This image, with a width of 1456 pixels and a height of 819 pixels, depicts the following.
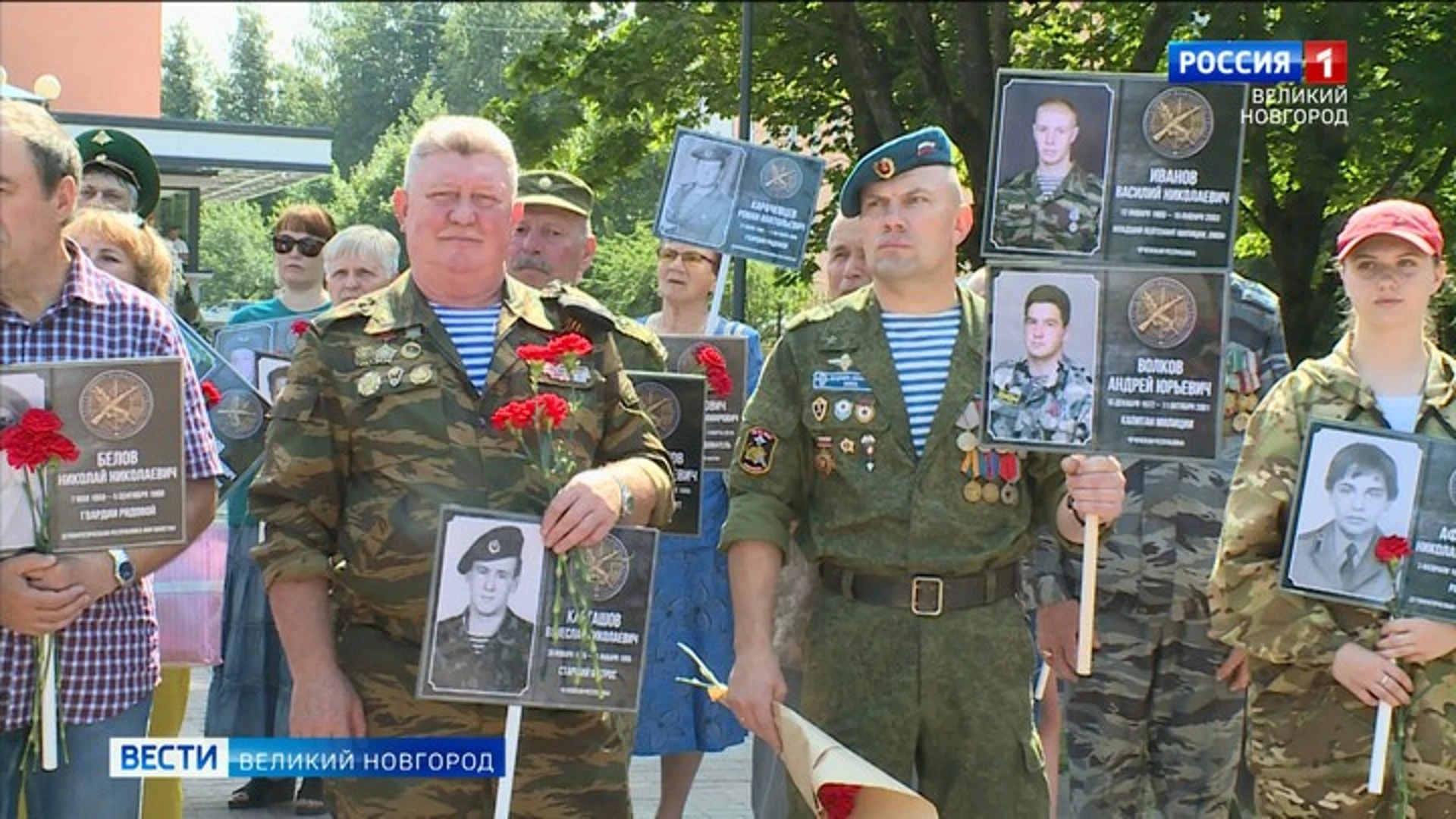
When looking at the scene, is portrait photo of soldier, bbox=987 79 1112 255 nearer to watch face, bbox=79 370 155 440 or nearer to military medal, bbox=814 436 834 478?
military medal, bbox=814 436 834 478

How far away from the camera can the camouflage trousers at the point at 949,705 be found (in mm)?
4664

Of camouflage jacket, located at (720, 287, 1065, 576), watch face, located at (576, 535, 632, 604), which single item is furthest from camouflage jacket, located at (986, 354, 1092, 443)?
watch face, located at (576, 535, 632, 604)

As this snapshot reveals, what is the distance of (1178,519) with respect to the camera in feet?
19.8

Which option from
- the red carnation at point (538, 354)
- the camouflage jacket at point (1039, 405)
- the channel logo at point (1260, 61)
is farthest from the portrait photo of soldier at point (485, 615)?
the channel logo at point (1260, 61)

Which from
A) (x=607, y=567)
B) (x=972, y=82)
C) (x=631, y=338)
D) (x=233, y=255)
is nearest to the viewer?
(x=607, y=567)

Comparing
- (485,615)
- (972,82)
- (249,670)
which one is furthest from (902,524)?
(972,82)

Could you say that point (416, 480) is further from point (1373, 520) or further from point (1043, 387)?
point (1373, 520)

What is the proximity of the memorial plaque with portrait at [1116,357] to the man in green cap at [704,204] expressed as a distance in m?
3.68

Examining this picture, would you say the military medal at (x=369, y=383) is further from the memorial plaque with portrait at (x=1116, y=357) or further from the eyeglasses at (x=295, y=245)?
the eyeglasses at (x=295, y=245)

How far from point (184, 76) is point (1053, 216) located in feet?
29.3

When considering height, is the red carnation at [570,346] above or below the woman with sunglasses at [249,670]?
above

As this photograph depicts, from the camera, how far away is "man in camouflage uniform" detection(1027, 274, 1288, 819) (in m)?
5.99

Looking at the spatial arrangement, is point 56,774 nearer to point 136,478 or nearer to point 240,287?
point 136,478

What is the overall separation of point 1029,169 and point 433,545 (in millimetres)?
1740
